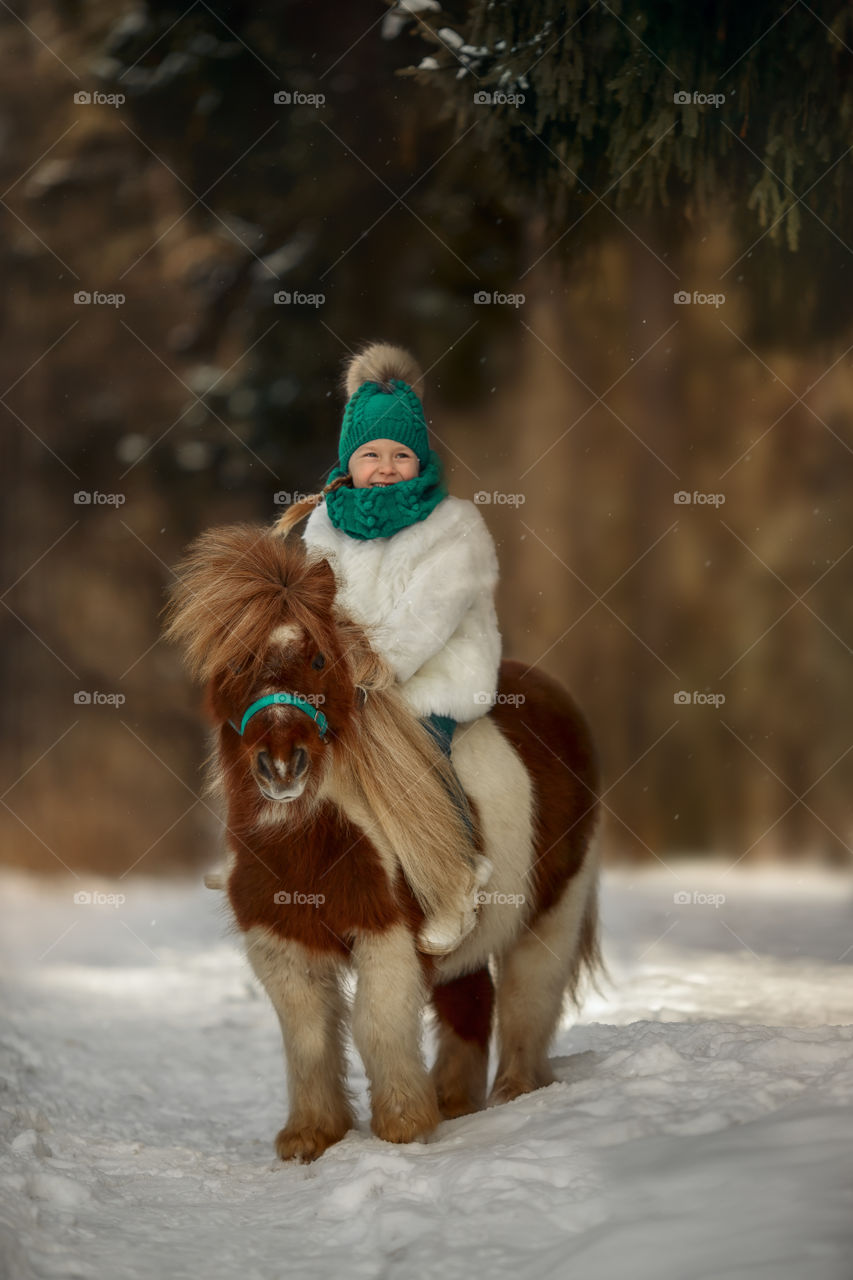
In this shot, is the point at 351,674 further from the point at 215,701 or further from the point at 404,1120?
the point at 404,1120

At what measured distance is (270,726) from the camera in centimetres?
224

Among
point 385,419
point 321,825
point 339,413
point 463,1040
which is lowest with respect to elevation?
point 463,1040

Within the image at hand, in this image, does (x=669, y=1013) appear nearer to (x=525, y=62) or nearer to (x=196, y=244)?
(x=525, y=62)

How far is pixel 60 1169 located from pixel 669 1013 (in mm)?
2636

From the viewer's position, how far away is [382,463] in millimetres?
2697

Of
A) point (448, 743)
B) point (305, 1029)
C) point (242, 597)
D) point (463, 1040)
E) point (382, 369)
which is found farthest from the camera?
point (463, 1040)

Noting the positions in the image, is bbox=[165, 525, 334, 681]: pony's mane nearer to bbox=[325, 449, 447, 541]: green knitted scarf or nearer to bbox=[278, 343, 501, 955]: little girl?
bbox=[278, 343, 501, 955]: little girl

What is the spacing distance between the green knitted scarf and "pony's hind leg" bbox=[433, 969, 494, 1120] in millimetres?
1113

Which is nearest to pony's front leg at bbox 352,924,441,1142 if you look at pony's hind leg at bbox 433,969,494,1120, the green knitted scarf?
pony's hind leg at bbox 433,969,494,1120

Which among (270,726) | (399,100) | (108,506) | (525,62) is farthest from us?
(108,506)

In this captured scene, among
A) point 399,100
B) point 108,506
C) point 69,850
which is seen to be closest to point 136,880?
point 69,850

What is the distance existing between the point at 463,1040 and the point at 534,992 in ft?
0.79

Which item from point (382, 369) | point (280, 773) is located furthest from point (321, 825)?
point (382, 369)

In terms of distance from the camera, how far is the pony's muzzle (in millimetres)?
2199
